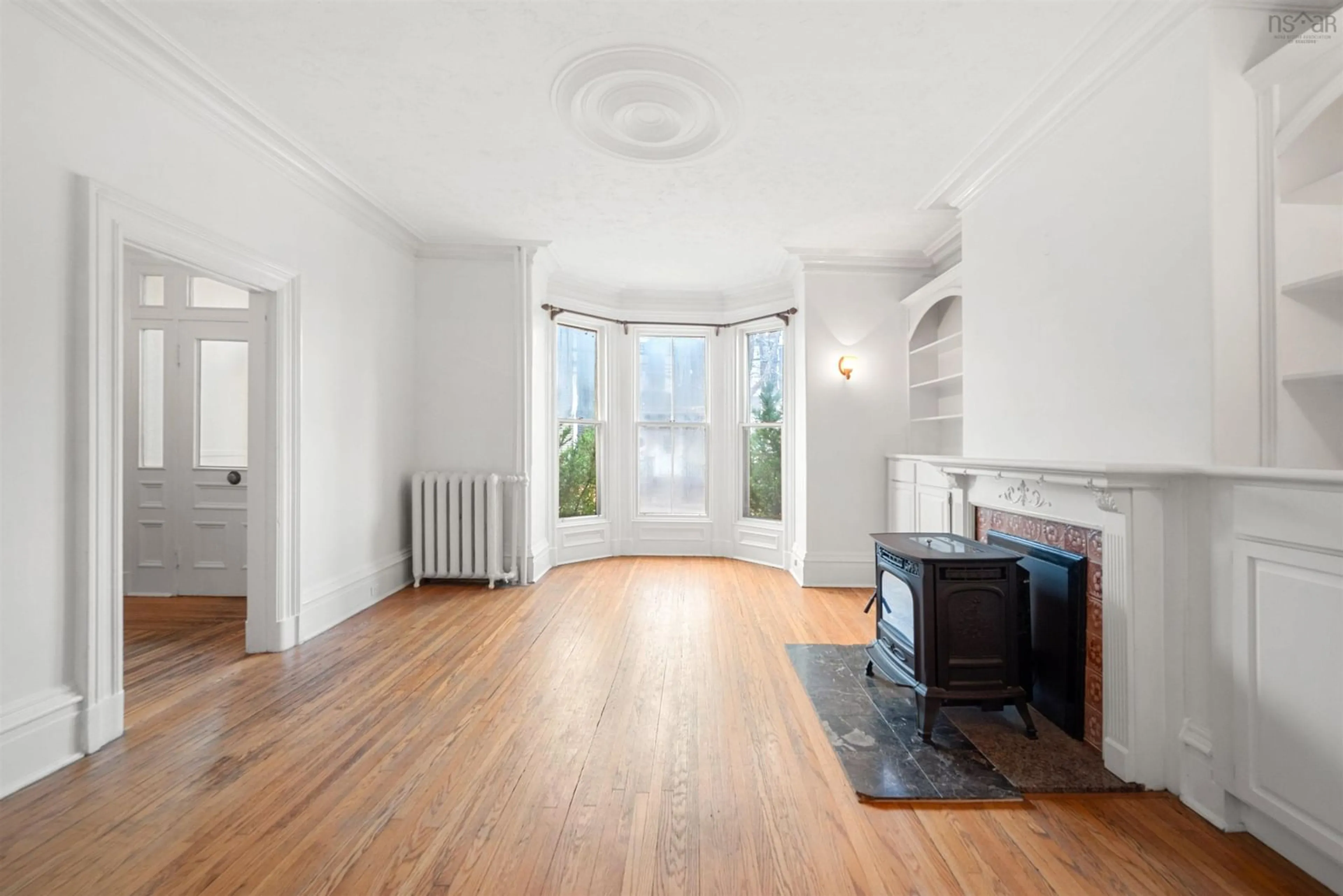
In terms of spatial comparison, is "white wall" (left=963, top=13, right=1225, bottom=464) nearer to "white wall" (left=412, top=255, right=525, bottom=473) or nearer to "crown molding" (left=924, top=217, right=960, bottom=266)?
"crown molding" (left=924, top=217, right=960, bottom=266)

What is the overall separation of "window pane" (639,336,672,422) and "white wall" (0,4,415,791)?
3163mm

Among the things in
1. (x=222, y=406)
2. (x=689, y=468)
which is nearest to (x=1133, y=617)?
(x=689, y=468)

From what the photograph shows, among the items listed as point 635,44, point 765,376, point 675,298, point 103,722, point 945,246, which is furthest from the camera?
point 675,298

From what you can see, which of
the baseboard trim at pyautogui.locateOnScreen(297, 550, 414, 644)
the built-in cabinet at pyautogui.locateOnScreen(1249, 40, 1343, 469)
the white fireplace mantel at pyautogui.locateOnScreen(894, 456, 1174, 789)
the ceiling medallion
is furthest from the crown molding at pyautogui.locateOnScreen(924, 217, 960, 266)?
the baseboard trim at pyautogui.locateOnScreen(297, 550, 414, 644)

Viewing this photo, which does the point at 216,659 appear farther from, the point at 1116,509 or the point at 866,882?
the point at 1116,509

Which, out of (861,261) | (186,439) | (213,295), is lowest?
(186,439)

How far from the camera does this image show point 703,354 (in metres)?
6.36

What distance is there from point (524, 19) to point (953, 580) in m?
2.73

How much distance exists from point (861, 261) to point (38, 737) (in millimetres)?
5403

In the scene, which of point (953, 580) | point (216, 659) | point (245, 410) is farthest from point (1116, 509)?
point (245, 410)

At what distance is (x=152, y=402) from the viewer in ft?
14.6

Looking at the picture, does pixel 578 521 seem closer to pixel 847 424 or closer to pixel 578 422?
pixel 578 422

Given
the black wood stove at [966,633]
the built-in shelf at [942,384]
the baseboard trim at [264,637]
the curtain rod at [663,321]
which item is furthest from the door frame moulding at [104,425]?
the built-in shelf at [942,384]

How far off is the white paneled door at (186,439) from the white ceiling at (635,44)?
1682 millimetres
